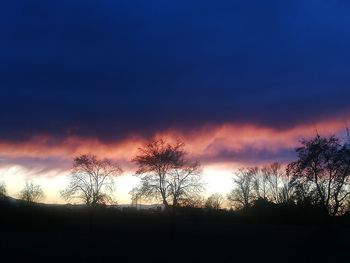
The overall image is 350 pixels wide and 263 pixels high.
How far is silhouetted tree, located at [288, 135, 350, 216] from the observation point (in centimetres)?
5506

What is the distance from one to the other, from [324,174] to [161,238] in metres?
24.8

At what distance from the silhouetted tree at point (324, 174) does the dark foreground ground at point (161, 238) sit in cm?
265

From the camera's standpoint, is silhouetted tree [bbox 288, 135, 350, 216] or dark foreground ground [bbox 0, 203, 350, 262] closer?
dark foreground ground [bbox 0, 203, 350, 262]

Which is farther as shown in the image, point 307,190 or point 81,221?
point 81,221

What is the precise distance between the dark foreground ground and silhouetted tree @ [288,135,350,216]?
2.65 metres

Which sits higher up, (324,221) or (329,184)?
(329,184)

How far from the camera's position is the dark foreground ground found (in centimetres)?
3709

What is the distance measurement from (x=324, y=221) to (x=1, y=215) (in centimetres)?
5216

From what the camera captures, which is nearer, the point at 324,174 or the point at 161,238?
the point at 324,174

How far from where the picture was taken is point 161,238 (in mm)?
68125

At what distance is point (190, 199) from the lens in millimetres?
74688

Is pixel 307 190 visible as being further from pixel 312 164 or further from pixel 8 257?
pixel 8 257

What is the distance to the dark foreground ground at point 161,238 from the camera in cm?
3709

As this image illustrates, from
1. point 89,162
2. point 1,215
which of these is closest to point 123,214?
point 89,162
